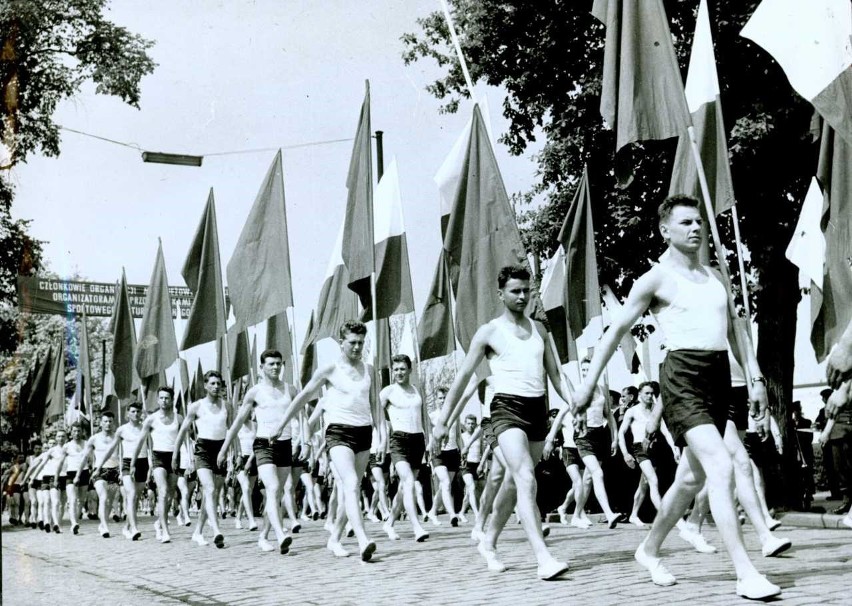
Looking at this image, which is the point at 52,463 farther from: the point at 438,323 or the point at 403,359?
the point at 403,359

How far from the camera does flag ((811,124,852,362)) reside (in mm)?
11289

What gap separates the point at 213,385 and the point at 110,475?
6747mm

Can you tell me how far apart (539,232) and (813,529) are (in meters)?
8.23

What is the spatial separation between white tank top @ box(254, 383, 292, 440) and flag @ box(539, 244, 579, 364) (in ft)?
18.3

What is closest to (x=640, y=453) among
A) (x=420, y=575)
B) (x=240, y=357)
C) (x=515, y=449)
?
(x=420, y=575)

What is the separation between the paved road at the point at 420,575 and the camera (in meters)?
6.89

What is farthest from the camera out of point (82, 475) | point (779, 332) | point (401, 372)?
point (82, 475)

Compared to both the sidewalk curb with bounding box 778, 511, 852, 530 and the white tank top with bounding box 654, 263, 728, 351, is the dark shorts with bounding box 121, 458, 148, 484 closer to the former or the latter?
the sidewalk curb with bounding box 778, 511, 852, 530

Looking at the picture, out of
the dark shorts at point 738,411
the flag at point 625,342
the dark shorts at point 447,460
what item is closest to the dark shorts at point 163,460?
the dark shorts at point 447,460

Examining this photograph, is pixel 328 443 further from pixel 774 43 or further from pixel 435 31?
pixel 435 31

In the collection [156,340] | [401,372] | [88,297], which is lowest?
[401,372]

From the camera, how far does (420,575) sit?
8.99 m

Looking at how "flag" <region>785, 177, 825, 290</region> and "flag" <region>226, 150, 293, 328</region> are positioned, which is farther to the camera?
"flag" <region>226, 150, 293, 328</region>

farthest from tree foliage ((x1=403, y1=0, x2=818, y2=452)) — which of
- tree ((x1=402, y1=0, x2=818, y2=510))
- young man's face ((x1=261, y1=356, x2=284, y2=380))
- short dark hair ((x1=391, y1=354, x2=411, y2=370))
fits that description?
young man's face ((x1=261, y1=356, x2=284, y2=380))
